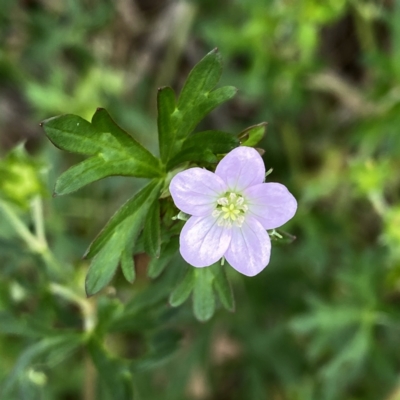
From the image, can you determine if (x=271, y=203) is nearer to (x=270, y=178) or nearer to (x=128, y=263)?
(x=128, y=263)

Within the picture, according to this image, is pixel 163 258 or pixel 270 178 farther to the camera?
pixel 270 178

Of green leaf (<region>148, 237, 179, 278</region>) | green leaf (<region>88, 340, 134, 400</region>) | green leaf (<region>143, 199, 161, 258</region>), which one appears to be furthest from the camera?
green leaf (<region>88, 340, 134, 400</region>)

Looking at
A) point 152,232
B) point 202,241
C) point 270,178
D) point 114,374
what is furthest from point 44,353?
point 270,178

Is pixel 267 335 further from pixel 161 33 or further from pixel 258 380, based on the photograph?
pixel 161 33

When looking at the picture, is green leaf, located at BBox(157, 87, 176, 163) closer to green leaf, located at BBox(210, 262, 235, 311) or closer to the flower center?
the flower center

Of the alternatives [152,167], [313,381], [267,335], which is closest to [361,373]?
[313,381]

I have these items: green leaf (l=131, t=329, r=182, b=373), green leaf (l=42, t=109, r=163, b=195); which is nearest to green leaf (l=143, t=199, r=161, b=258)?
green leaf (l=42, t=109, r=163, b=195)

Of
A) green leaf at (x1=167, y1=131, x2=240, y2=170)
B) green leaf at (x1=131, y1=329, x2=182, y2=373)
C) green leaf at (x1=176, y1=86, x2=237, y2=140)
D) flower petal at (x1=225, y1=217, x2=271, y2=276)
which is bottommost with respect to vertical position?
flower petal at (x1=225, y1=217, x2=271, y2=276)
